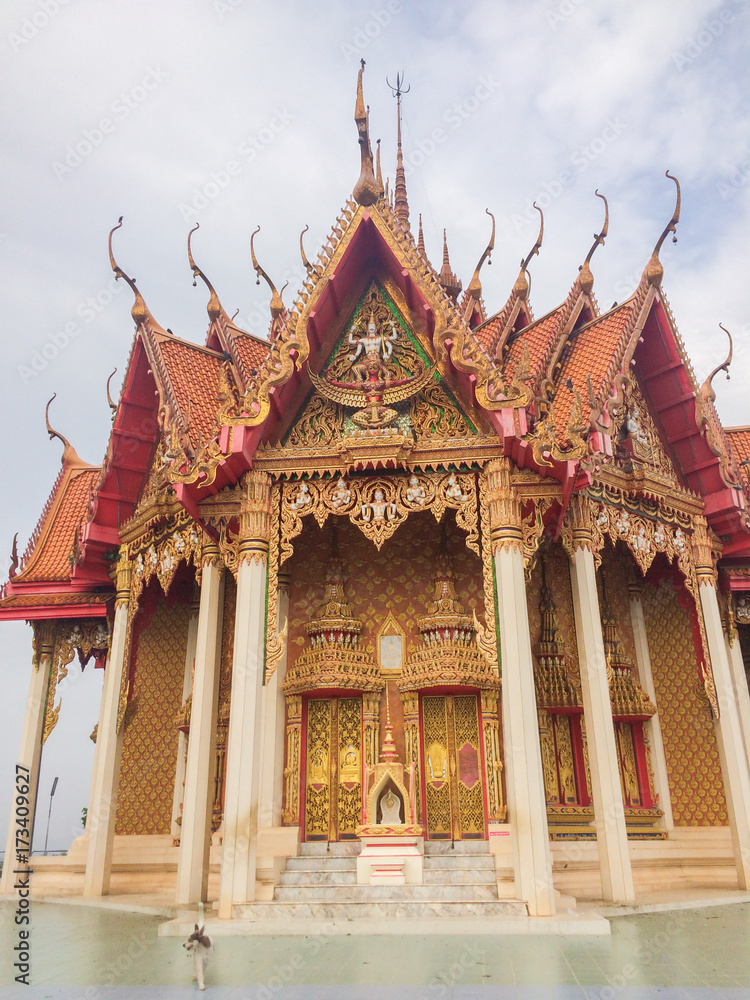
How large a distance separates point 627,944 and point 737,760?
4.77 meters

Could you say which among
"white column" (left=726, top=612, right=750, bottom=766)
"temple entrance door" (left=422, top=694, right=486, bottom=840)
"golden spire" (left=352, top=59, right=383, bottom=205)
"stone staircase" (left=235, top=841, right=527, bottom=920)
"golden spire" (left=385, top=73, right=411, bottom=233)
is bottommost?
"stone staircase" (left=235, top=841, right=527, bottom=920)

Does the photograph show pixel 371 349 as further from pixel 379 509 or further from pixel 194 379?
pixel 194 379

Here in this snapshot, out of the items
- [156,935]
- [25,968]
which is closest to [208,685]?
[156,935]

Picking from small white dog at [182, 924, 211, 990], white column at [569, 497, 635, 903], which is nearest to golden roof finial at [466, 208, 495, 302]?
white column at [569, 497, 635, 903]

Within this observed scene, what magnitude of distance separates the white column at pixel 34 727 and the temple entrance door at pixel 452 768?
6.46m

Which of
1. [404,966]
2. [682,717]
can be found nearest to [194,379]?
[404,966]

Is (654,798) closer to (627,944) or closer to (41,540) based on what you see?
(627,944)

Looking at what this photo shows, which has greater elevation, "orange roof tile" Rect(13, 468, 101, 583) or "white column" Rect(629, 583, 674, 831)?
"orange roof tile" Rect(13, 468, 101, 583)

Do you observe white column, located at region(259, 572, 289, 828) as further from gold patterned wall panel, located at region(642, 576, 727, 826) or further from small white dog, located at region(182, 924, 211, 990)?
gold patterned wall panel, located at region(642, 576, 727, 826)

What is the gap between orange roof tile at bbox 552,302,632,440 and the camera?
1057 centimetres

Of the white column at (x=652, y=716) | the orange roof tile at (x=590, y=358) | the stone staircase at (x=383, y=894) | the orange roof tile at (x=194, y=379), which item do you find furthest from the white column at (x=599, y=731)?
the orange roof tile at (x=194, y=379)

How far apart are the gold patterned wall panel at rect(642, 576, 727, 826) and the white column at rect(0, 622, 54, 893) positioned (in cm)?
987

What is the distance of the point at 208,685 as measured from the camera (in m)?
9.70

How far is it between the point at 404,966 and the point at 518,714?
301 centimetres
